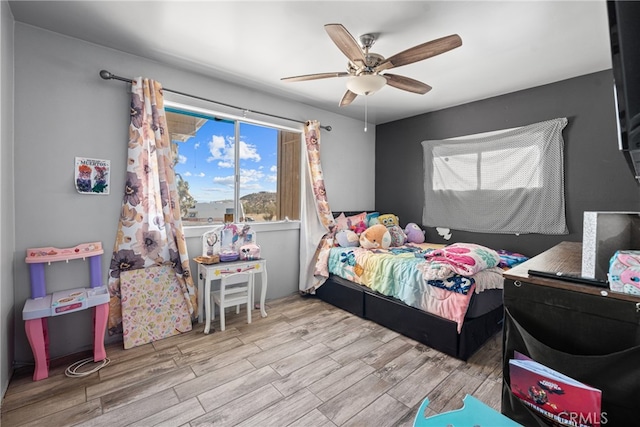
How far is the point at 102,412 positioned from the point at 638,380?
245 cm

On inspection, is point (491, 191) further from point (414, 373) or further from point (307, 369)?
point (307, 369)

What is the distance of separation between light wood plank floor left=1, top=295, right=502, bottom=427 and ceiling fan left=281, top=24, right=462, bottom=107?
6.95ft

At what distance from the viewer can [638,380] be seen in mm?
865

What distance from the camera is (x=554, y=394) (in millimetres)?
963

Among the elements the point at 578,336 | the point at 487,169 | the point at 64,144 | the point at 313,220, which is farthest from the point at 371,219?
the point at 64,144

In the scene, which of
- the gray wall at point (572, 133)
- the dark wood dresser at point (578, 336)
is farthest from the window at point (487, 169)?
the dark wood dresser at point (578, 336)

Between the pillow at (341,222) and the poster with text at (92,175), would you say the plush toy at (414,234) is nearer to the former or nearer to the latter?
the pillow at (341,222)

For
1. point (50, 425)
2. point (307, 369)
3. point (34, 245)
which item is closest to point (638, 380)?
point (307, 369)

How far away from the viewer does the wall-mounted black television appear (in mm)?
583

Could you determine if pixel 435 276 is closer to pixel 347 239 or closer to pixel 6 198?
pixel 347 239

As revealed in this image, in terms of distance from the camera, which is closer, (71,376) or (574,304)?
(574,304)

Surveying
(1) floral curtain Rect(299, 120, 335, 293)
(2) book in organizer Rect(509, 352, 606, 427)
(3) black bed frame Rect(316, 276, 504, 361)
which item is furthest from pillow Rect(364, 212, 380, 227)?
(2) book in organizer Rect(509, 352, 606, 427)

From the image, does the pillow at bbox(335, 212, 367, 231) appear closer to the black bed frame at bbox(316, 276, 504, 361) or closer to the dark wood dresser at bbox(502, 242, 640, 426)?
the black bed frame at bbox(316, 276, 504, 361)

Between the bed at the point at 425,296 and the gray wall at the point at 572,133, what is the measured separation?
1.91 feet
